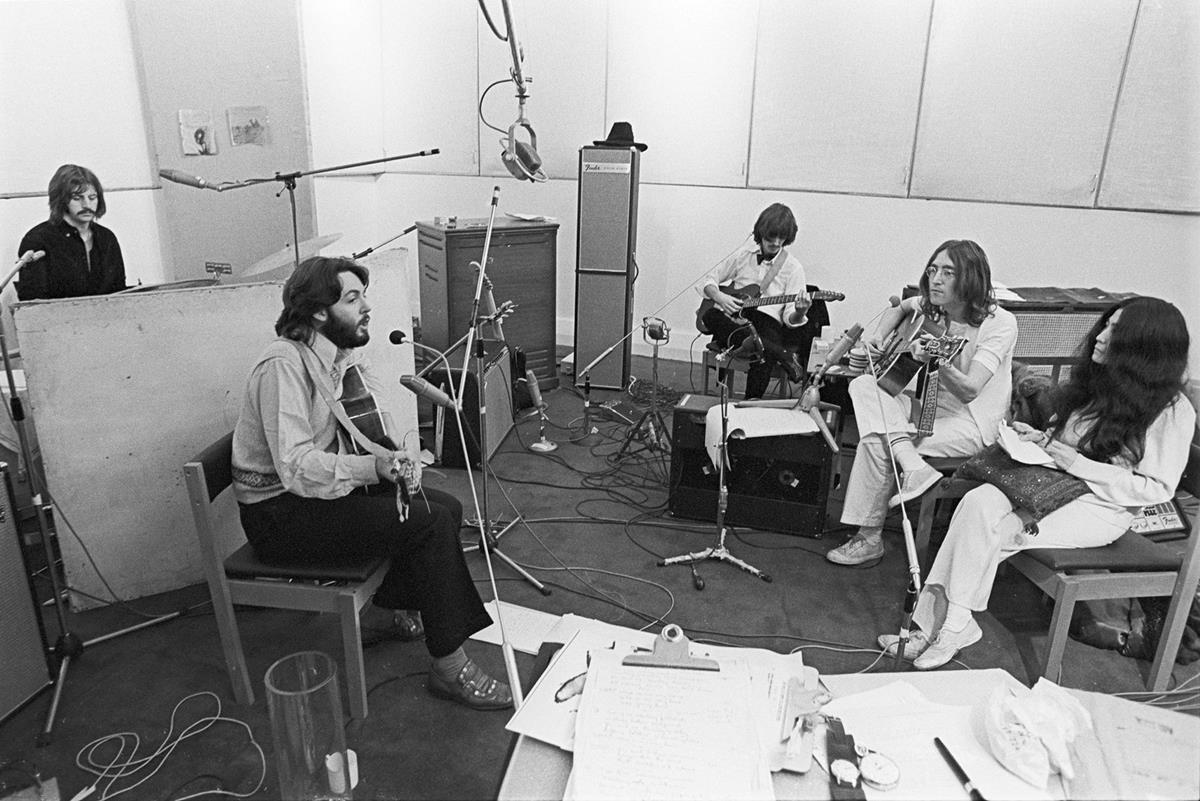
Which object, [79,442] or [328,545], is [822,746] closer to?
[328,545]

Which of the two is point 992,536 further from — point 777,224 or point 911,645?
point 777,224

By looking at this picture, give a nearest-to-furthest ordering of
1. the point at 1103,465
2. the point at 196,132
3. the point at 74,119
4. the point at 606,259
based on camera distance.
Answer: the point at 1103,465
the point at 74,119
the point at 196,132
the point at 606,259

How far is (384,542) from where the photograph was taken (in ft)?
7.31

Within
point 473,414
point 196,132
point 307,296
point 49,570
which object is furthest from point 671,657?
point 196,132

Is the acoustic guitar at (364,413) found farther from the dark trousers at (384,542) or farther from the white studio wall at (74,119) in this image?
the white studio wall at (74,119)

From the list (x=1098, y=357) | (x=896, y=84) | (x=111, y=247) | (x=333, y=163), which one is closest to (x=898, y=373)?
(x=1098, y=357)

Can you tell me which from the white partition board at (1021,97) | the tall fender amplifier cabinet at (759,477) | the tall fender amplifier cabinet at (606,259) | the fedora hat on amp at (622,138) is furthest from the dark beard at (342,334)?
the white partition board at (1021,97)

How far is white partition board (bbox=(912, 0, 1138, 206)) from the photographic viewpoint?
4.73 m

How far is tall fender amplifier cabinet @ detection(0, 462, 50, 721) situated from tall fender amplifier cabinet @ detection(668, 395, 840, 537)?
2.35m

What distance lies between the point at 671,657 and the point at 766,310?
3.35m

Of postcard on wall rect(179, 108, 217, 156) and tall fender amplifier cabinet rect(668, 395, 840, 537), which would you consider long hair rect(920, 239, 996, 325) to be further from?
postcard on wall rect(179, 108, 217, 156)

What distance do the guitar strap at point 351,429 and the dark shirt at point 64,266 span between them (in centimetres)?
183

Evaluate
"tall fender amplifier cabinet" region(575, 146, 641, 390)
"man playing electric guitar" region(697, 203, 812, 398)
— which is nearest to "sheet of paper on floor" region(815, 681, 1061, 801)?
"man playing electric guitar" region(697, 203, 812, 398)

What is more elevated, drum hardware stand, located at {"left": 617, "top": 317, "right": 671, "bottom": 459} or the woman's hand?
the woman's hand
